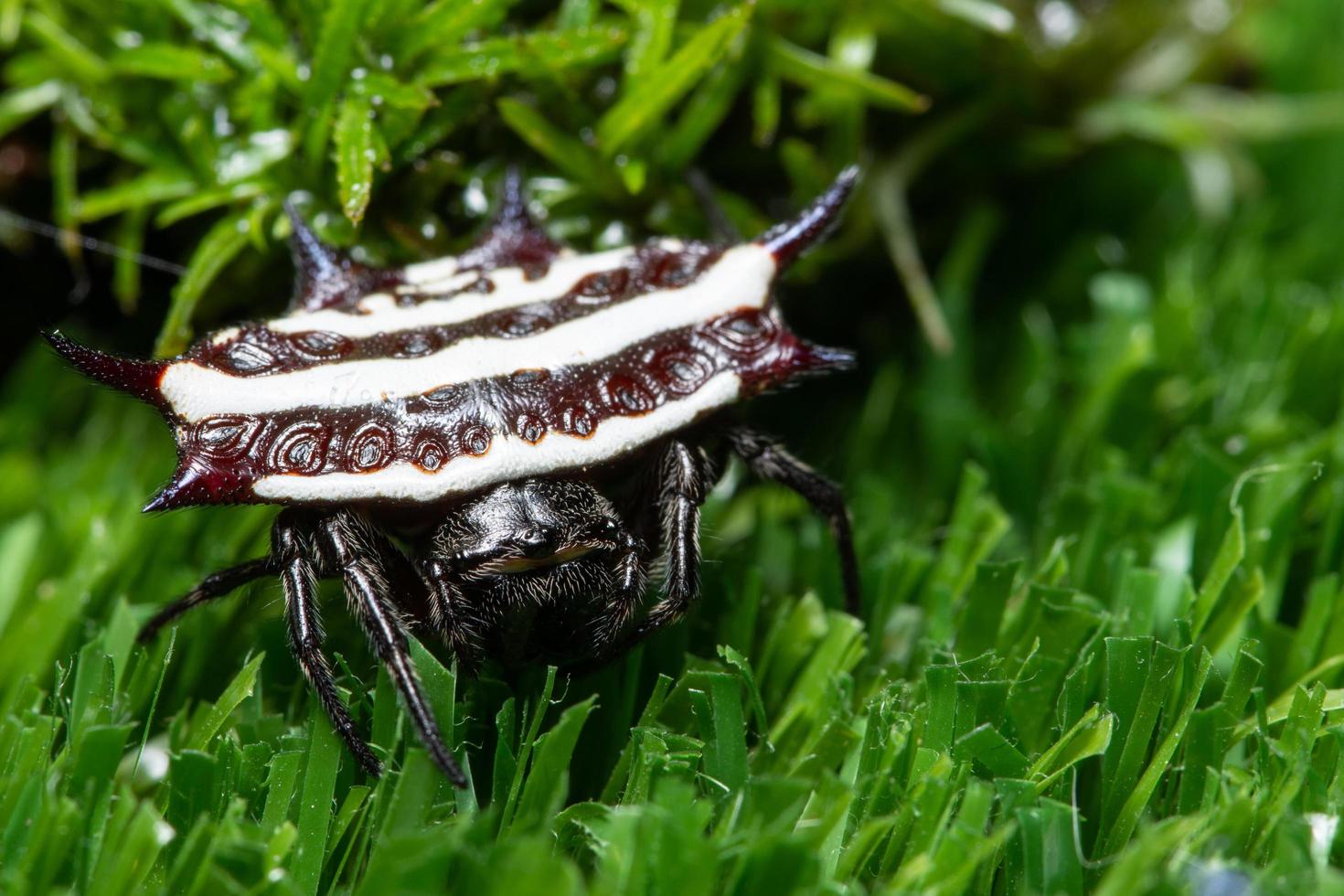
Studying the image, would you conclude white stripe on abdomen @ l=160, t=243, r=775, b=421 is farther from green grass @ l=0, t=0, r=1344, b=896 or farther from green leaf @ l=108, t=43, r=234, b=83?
green leaf @ l=108, t=43, r=234, b=83

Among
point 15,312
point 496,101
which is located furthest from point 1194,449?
point 15,312

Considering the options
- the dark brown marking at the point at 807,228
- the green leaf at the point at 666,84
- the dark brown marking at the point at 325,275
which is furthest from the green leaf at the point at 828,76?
the dark brown marking at the point at 325,275

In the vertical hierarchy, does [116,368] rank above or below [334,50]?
below

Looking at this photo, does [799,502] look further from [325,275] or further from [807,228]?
[325,275]

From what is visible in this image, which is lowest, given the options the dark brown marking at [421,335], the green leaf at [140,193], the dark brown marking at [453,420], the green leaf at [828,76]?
the dark brown marking at [453,420]

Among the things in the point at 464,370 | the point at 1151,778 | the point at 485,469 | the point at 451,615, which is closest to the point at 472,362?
the point at 464,370

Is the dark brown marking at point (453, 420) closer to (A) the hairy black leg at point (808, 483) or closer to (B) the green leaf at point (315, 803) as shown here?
(A) the hairy black leg at point (808, 483)

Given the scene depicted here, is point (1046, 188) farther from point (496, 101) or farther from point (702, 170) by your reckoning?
point (496, 101)

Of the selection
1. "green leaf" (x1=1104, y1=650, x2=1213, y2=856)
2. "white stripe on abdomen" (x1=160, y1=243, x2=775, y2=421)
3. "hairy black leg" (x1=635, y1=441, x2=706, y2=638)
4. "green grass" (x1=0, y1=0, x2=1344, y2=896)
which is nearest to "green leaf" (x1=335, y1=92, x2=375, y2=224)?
"green grass" (x1=0, y1=0, x2=1344, y2=896)
